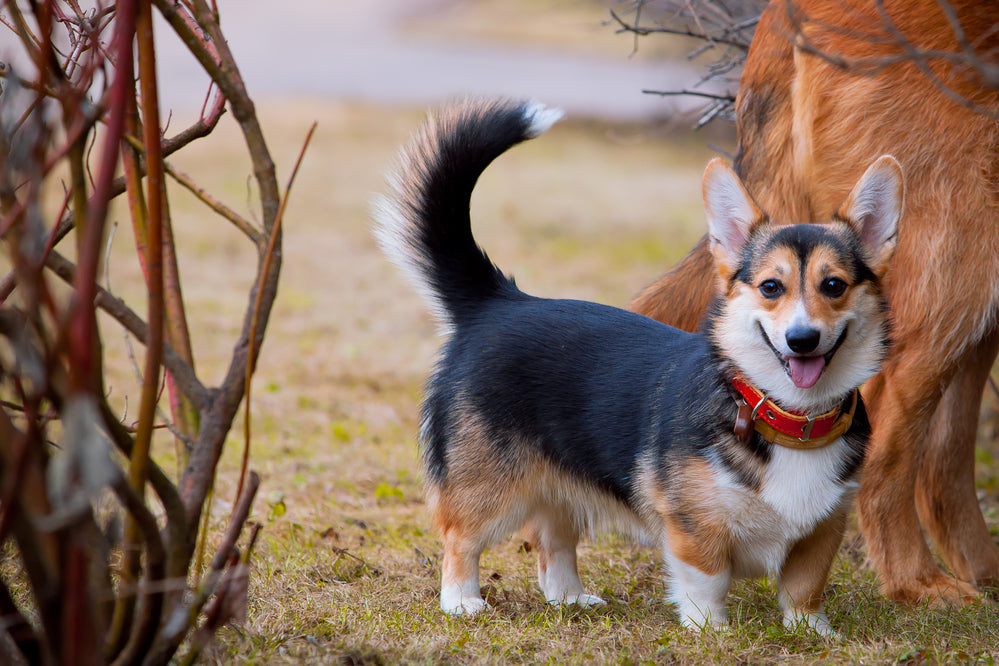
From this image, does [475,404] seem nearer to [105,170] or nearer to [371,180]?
[105,170]

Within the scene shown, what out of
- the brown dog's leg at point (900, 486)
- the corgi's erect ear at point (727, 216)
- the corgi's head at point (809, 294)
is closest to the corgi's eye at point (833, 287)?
the corgi's head at point (809, 294)

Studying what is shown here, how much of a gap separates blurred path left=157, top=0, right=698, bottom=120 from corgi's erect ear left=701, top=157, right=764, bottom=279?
36.7 ft

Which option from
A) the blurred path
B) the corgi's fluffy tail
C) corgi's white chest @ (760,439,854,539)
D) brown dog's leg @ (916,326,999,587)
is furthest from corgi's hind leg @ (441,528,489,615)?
the blurred path

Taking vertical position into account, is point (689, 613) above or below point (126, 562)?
below

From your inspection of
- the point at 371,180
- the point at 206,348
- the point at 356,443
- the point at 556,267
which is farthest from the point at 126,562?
the point at 371,180

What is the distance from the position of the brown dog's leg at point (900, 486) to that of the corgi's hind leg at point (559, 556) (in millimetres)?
994

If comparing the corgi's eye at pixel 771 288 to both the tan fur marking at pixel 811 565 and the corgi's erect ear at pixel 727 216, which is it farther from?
the tan fur marking at pixel 811 565

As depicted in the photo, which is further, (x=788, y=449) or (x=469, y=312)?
(x=469, y=312)

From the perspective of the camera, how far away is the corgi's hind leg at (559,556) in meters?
3.44

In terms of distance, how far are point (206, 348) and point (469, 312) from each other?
4.05m

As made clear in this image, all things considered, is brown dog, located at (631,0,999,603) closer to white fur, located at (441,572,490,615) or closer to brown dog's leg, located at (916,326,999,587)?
brown dog's leg, located at (916,326,999,587)

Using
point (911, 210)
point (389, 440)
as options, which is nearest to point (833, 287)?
point (911, 210)

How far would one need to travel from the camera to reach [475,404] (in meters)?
3.29

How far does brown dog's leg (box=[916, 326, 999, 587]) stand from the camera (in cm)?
380
